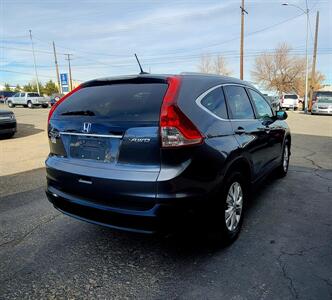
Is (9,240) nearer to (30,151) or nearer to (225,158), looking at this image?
(225,158)

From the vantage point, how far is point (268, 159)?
15.3 feet

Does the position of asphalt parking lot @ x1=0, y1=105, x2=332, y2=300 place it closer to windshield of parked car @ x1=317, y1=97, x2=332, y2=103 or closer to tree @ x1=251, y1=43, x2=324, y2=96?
windshield of parked car @ x1=317, y1=97, x2=332, y2=103

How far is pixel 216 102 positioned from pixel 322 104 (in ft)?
77.8

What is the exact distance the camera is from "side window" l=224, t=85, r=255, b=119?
356 cm

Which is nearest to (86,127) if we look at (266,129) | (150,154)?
(150,154)

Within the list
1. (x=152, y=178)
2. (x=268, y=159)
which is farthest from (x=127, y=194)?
(x=268, y=159)

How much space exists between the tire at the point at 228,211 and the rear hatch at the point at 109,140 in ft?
2.58

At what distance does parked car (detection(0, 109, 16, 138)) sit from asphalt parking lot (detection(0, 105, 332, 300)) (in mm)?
7288

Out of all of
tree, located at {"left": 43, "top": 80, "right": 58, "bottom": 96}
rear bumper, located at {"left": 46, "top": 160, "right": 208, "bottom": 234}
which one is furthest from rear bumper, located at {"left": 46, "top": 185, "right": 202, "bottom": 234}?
tree, located at {"left": 43, "top": 80, "right": 58, "bottom": 96}

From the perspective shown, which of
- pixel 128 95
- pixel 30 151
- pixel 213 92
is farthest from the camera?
pixel 30 151

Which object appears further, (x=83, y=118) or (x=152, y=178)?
(x=83, y=118)

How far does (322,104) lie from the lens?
24.0 m

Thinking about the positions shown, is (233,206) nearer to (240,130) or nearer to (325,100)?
(240,130)

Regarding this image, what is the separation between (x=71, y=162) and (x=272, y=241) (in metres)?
2.24
